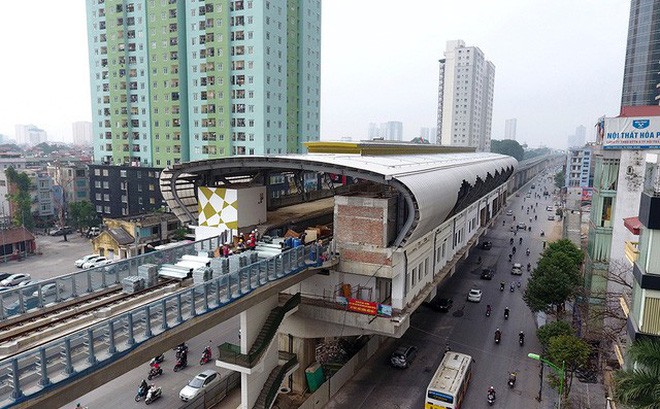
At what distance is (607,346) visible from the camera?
1191 inches

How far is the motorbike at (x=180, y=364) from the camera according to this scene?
2975 centimetres

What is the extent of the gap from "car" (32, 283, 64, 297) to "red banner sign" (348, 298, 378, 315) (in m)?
14.0

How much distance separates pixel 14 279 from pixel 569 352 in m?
49.5

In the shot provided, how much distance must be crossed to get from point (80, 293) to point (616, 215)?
1275 inches

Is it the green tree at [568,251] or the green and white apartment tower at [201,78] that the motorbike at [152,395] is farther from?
the green and white apartment tower at [201,78]

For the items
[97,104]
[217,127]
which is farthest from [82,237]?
[217,127]

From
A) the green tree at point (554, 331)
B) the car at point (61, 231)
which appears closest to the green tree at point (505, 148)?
the car at point (61, 231)

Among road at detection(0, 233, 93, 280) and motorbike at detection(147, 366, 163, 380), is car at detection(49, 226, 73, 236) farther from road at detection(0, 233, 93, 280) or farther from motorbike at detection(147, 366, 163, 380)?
motorbike at detection(147, 366, 163, 380)

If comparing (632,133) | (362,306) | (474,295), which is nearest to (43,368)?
(362,306)

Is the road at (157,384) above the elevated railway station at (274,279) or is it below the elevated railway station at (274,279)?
below

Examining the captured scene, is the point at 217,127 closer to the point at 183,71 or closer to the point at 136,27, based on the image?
the point at 183,71

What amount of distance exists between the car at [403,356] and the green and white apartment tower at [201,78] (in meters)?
37.6

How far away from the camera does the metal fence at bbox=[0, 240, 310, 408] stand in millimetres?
10695

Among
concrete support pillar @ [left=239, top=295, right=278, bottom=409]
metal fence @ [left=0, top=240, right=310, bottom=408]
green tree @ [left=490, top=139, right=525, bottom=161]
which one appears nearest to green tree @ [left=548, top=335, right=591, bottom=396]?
concrete support pillar @ [left=239, top=295, right=278, bottom=409]
